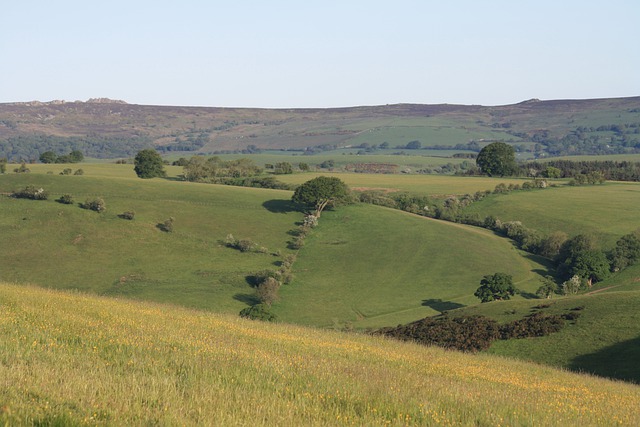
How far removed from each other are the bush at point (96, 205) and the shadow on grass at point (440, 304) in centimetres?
5189

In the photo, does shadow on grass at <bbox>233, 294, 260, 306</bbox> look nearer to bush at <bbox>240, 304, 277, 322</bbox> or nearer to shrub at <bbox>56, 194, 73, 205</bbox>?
bush at <bbox>240, 304, 277, 322</bbox>

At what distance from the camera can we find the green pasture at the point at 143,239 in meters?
83.9

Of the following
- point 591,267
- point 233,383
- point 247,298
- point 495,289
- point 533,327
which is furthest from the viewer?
point 591,267

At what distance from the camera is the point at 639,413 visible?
18.5 m

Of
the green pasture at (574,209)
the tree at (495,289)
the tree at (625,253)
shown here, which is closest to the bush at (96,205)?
the tree at (495,289)

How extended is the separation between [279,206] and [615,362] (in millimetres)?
87812

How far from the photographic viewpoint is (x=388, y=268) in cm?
9412

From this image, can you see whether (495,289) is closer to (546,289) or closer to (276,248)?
(546,289)

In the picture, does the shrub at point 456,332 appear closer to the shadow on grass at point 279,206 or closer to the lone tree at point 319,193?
Result: the lone tree at point 319,193

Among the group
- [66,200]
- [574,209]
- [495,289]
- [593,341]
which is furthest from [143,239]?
[593,341]

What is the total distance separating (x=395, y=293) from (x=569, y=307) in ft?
139

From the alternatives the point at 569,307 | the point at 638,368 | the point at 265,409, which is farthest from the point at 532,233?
the point at 265,409

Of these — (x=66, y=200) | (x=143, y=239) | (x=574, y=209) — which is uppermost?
(x=66, y=200)

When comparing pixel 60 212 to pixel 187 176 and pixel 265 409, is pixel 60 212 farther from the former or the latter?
pixel 265 409
